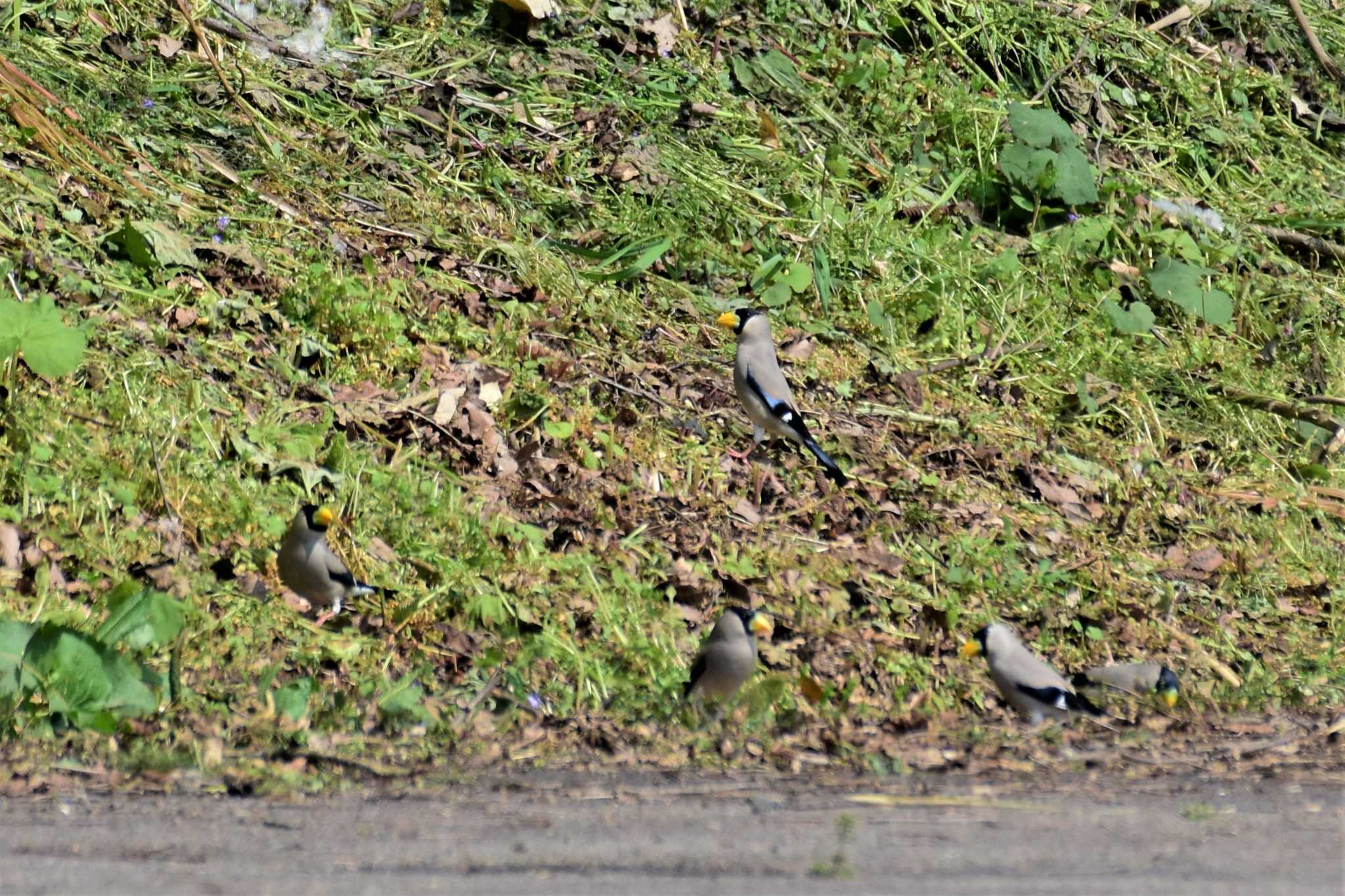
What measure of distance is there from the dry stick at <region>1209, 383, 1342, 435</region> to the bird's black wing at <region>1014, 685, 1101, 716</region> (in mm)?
3257

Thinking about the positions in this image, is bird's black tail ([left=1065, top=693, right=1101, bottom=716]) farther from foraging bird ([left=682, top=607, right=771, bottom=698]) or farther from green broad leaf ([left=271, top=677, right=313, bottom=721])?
green broad leaf ([left=271, top=677, right=313, bottom=721])

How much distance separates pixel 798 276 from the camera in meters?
7.64

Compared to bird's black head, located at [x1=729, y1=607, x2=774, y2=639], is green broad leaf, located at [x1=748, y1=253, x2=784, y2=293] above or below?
below

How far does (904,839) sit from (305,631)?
7.71ft

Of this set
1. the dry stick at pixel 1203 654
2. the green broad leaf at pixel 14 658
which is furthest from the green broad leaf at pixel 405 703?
the dry stick at pixel 1203 654

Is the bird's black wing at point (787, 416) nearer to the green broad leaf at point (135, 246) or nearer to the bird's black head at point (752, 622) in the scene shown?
the bird's black head at point (752, 622)

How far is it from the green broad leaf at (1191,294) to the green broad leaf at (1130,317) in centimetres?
19

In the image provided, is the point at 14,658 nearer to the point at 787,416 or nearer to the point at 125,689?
the point at 125,689

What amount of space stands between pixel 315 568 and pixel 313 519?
0.19 meters

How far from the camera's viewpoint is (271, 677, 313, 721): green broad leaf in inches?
171

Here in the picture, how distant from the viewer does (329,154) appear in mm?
7637

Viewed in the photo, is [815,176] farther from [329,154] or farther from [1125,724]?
[1125,724]

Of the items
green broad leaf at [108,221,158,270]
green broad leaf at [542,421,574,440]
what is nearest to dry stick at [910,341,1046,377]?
green broad leaf at [542,421,574,440]

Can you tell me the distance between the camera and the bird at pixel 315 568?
5008mm
